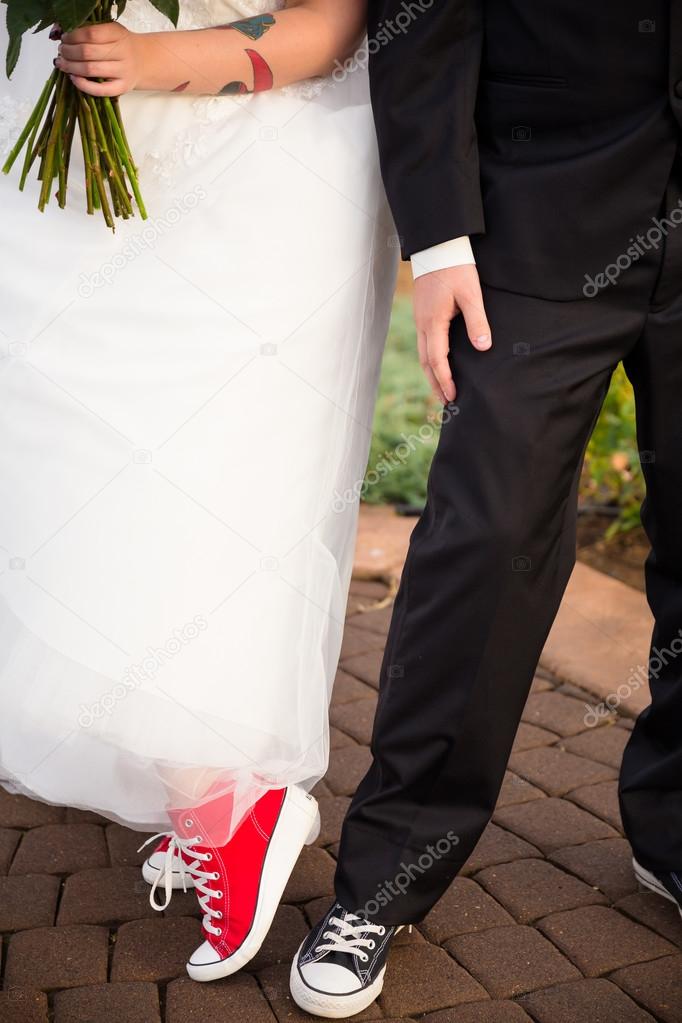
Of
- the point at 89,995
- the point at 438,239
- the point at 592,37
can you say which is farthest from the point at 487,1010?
the point at 592,37

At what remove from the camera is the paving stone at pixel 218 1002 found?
1.70 meters

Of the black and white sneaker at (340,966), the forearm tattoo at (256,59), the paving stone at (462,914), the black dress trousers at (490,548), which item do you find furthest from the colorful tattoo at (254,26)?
the paving stone at (462,914)

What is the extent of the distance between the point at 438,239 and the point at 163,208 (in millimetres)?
420

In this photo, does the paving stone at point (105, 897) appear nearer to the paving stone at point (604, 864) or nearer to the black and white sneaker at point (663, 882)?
the paving stone at point (604, 864)

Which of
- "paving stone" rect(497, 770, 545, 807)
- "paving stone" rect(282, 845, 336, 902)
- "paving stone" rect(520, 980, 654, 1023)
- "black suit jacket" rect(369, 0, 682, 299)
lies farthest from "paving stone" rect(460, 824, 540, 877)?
"black suit jacket" rect(369, 0, 682, 299)

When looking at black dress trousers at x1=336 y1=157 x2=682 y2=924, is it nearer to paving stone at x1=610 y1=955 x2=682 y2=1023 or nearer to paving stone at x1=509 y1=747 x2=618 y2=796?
paving stone at x1=610 y1=955 x2=682 y2=1023

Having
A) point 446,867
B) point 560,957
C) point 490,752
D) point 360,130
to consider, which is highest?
point 360,130

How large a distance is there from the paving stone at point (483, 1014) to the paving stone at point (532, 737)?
2.91 ft

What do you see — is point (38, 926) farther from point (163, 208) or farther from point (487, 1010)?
point (163, 208)

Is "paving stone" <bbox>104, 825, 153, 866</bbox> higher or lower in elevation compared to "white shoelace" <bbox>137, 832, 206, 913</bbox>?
lower

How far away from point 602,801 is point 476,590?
95cm

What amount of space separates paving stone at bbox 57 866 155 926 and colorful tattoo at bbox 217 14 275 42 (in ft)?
4.77

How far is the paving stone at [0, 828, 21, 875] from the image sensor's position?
6.91 ft

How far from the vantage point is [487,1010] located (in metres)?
1.73
